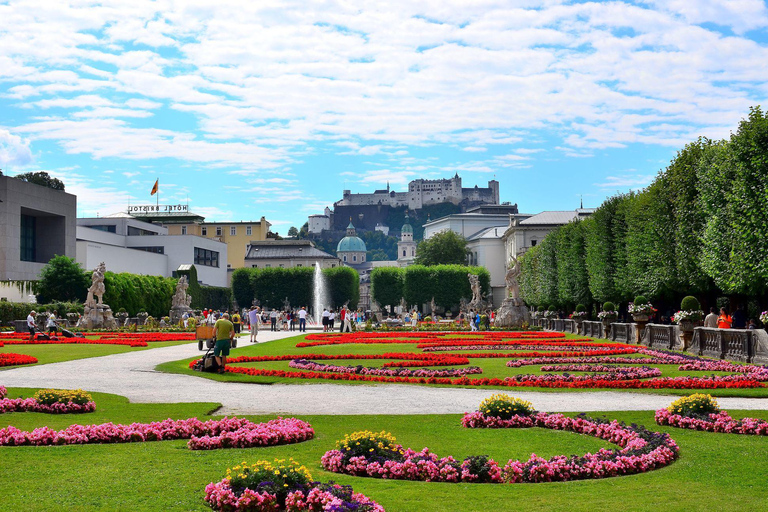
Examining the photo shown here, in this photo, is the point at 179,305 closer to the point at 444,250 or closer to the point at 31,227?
the point at 31,227

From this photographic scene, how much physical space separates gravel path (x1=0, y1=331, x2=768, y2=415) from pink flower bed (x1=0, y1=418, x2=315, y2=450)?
8.74ft

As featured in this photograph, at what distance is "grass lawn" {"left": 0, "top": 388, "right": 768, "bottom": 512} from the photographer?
764cm

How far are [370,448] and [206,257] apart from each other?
106 m

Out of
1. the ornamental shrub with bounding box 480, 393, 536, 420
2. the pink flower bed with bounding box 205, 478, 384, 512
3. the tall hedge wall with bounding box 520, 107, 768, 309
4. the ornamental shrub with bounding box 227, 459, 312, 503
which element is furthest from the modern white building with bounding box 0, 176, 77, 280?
the pink flower bed with bounding box 205, 478, 384, 512

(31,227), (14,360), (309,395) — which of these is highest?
(31,227)

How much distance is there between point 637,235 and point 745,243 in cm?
1481

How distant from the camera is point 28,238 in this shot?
74.1 metres

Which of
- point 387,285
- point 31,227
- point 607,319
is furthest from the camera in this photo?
point 387,285

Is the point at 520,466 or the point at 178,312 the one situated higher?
the point at 178,312

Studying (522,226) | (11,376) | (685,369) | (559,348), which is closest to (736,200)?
(559,348)

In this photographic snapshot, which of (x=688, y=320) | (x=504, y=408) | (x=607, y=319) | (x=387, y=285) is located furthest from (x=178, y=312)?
(x=504, y=408)

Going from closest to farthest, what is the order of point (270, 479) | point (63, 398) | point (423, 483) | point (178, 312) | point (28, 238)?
1. point (270, 479)
2. point (423, 483)
3. point (63, 398)
4. point (178, 312)
5. point (28, 238)

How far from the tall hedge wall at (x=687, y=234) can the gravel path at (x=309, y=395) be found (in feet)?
51.0

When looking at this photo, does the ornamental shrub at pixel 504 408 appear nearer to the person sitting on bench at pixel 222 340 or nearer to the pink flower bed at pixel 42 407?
the pink flower bed at pixel 42 407
